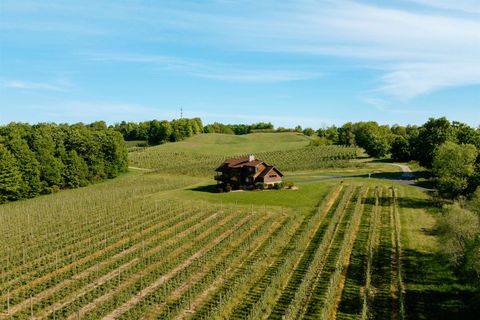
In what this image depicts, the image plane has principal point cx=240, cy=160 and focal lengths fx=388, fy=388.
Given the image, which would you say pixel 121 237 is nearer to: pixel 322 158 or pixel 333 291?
pixel 333 291

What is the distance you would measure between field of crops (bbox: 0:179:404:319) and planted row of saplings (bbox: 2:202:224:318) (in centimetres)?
11

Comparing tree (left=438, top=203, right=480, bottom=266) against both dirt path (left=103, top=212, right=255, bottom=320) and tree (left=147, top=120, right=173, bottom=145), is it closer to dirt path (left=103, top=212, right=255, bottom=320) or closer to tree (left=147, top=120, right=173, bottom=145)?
dirt path (left=103, top=212, right=255, bottom=320)

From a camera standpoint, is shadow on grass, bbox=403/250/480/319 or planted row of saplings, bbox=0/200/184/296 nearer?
shadow on grass, bbox=403/250/480/319

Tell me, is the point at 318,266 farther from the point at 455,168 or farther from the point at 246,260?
the point at 455,168

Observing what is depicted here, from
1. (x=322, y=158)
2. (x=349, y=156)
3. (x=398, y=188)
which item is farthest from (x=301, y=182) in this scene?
(x=349, y=156)

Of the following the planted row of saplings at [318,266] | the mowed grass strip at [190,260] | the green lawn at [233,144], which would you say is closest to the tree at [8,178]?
the mowed grass strip at [190,260]

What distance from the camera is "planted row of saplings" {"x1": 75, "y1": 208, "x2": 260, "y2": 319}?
2714 centimetres

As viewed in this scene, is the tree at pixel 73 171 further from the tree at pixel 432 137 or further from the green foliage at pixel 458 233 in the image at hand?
the tree at pixel 432 137

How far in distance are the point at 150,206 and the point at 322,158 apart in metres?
71.8

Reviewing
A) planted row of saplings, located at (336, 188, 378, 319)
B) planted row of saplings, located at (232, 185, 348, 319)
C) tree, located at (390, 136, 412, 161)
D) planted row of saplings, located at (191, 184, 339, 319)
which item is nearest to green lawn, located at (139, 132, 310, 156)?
tree, located at (390, 136, 412, 161)

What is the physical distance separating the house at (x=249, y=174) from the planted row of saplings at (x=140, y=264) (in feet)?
85.0

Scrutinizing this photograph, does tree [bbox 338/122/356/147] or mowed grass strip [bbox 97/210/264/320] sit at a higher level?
tree [bbox 338/122/356/147]

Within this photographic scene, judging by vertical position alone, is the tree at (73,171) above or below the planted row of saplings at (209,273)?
above

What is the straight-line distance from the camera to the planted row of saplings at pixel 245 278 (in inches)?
1047
